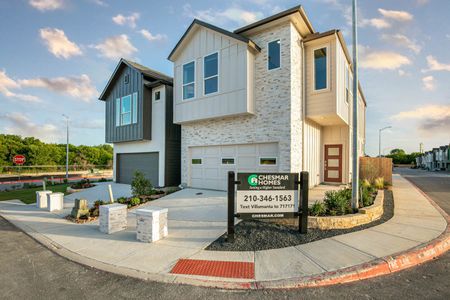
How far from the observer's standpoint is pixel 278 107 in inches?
412

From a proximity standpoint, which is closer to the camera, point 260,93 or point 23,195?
point 260,93

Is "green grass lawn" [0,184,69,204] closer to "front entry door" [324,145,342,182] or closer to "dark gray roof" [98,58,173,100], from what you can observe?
"dark gray roof" [98,58,173,100]

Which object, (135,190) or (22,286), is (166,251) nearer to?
(22,286)

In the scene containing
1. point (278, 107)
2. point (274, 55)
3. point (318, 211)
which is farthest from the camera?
point (274, 55)

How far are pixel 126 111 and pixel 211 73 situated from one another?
26.5 feet

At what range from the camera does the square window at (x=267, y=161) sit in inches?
422

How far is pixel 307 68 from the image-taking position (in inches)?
447

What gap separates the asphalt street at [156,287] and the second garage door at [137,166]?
10.8m

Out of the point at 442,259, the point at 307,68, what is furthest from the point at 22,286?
the point at 307,68

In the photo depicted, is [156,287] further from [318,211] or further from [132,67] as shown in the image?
[132,67]

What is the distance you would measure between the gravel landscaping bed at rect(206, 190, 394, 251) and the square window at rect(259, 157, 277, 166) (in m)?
4.72

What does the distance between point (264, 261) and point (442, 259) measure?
12.0ft

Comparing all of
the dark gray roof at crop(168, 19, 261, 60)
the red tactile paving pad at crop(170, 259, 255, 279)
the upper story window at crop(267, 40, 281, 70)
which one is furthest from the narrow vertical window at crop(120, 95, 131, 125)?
the red tactile paving pad at crop(170, 259, 255, 279)

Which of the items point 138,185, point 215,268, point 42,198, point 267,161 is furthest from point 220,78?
point 42,198
